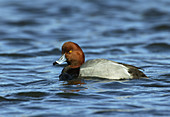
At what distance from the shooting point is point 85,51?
12422 mm

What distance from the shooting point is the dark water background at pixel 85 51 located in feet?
21.5

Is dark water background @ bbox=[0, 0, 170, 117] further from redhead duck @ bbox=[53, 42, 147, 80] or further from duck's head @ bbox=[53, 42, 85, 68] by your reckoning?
duck's head @ bbox=[53, 42, 85, 68]

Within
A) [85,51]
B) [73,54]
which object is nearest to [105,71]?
[73,54]

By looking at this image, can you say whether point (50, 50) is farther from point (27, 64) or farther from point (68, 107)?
point (68, 107)

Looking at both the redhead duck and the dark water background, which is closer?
the dark water background

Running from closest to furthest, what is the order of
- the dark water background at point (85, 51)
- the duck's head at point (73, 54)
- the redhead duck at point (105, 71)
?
the dark water background at point (85, 51) → the redhead duck at point (105, 71) → the duck's head at point (73, 54)

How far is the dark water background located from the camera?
655 cm

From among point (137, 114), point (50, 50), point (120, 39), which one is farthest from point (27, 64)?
point (137, 114)

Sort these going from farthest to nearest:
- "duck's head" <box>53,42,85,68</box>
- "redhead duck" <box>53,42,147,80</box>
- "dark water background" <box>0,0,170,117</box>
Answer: "duck's head" <box>53,42,85,68</box>
"redhead duck" <box>53,42,147,80</box>
"dark water background" <box>0,0,170,117</box>

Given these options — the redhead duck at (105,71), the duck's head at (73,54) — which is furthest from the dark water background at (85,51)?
the duck's head at (73,54)

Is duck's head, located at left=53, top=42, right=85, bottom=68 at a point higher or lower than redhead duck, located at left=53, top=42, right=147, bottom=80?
higher

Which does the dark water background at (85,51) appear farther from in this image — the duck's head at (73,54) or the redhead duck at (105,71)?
the duck's head at (73,54)

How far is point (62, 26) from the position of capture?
53.3 ft

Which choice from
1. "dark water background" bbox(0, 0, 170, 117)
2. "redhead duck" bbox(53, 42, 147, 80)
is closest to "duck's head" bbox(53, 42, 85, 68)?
"redhead duck" bbox(53, 42, 147, 80)
